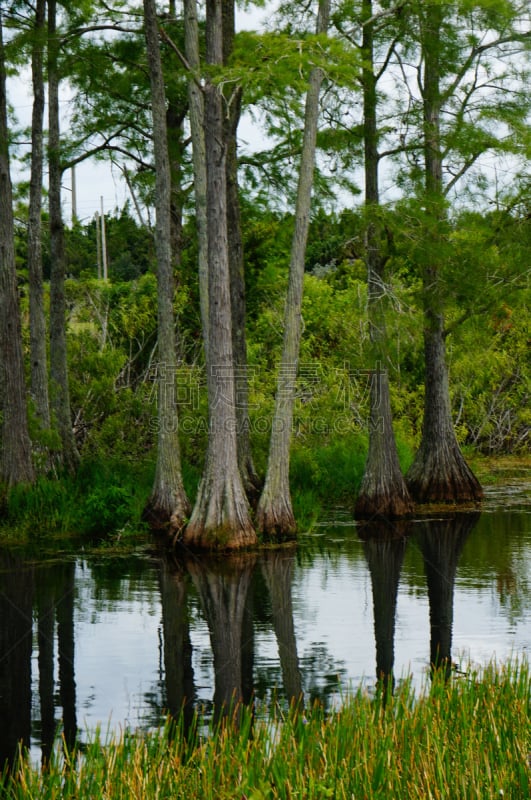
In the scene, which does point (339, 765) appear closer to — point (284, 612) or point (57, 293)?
point (284, 612)

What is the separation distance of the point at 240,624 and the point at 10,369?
770cm

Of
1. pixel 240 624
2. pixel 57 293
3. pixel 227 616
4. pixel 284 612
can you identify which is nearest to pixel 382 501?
pixel 57 293

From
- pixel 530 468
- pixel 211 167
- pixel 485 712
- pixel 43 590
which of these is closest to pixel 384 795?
pixel 485 712

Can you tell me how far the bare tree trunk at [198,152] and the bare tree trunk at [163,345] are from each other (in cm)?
45

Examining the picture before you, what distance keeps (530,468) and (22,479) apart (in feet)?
46.6

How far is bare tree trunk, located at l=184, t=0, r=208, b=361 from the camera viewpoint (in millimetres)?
16109

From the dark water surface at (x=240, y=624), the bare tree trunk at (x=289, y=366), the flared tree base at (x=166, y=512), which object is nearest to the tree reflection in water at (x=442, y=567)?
the dark water surface at (x=240, y=624)

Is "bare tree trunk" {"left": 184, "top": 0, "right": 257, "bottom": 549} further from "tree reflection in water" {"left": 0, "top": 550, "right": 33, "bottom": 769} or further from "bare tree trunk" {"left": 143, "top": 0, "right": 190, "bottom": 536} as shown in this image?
"tree reflection in water" {"left": 0, "top": 550, "right": 33, "bottom": 769}

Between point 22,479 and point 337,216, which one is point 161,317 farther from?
point 337,216

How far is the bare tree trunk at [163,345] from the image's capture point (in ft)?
50.9

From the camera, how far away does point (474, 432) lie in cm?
2998

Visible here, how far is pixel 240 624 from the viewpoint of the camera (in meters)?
10.0

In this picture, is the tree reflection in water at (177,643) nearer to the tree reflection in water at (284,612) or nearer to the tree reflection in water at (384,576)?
the tree reflection in water at (284,612)

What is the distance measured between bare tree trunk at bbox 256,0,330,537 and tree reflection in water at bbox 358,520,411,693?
1293mm
